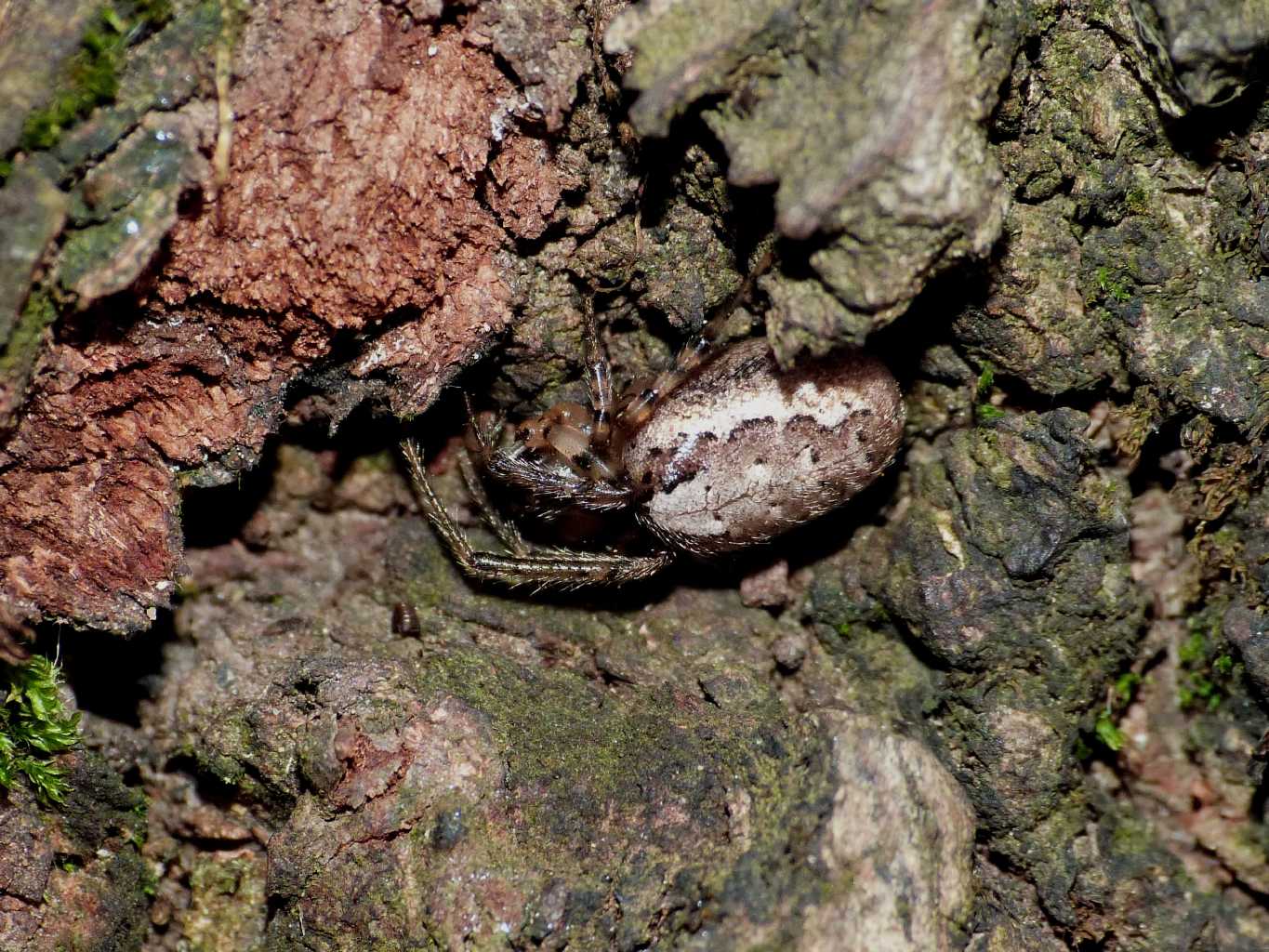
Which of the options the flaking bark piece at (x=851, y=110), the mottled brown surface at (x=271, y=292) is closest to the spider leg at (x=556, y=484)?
the mottled brown surface at (x=271, y=292)

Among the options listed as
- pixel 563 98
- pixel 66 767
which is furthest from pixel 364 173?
pixel 66 767

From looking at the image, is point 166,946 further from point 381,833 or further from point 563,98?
point 563,98

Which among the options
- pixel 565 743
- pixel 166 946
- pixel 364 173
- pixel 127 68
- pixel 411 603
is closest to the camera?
pixel 127 68

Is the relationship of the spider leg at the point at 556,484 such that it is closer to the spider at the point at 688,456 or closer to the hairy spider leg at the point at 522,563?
the spider at the point at 688,456

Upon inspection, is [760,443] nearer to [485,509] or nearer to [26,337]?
[485,509]

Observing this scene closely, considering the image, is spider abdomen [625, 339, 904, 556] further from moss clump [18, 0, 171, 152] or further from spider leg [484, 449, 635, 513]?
moss clump [18, 0, 171, 152]
